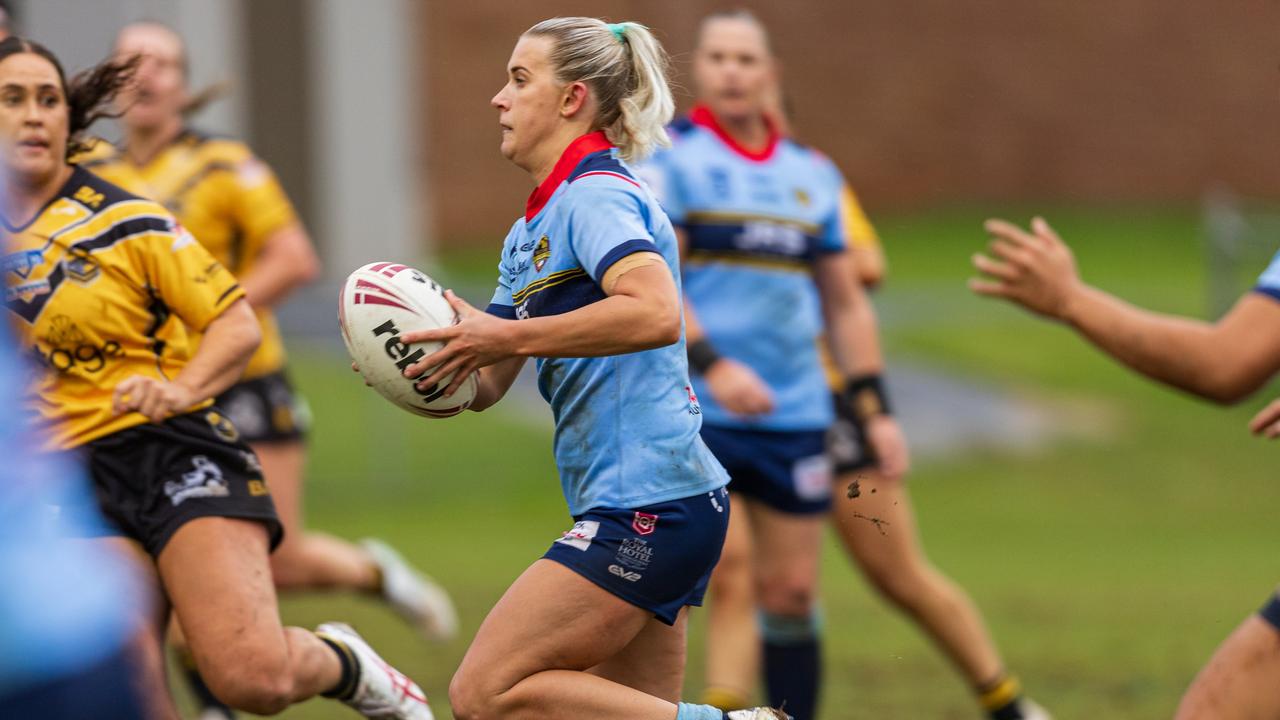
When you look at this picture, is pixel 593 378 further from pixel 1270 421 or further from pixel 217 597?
pixel 1270 421

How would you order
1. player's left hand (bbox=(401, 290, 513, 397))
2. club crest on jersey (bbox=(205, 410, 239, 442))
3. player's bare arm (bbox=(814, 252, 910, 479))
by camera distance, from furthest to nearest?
player's bare arm (bbox=(814, 252, 910, 479)) → club crest on jersey (bbox=(205, 410, 239, 442)) → player's left hand (bbox=(401, 290, 513, 397))

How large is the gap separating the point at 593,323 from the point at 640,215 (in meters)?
0.35

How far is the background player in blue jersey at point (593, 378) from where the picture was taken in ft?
13.5

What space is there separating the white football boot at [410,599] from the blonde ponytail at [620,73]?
3634 millimetres

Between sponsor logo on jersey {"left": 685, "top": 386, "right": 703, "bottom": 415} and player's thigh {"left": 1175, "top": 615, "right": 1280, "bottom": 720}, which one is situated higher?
sponsor logo on jersey {"left": 685, "top": 386, "right": 703, "bottom": 415}

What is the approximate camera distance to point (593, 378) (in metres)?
4.34

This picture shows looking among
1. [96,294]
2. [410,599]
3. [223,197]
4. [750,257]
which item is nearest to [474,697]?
[96,294]

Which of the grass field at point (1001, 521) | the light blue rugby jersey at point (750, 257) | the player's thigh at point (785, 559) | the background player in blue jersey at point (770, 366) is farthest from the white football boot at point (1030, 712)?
the light blue rugby jersey at point (750, 257)

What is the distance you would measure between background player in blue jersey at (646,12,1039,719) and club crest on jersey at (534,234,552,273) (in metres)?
1.86

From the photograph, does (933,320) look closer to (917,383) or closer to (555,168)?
(917,383)

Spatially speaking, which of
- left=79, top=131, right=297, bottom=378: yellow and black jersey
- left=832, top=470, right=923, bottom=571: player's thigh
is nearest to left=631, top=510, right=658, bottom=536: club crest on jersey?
left=832, top=470, right=923, bottom=571: player's thigh

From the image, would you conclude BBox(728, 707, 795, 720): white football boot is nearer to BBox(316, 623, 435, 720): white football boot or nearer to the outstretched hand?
the outstretched hand

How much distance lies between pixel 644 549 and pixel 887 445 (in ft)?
8.26

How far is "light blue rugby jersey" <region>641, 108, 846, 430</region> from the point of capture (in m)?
6.40
